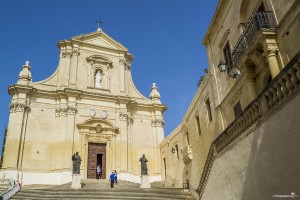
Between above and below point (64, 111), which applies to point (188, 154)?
below

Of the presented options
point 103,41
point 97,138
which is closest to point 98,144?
point 97,138

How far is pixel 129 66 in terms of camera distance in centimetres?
3091

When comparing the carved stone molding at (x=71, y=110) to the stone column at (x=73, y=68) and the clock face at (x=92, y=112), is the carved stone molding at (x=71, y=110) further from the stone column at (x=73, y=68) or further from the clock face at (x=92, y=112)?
the stone column at (x=73, y=68)

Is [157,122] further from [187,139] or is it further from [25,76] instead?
[25,76]

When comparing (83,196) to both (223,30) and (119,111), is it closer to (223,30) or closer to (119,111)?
(223,30)

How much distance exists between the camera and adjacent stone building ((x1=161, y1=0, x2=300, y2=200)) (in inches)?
254

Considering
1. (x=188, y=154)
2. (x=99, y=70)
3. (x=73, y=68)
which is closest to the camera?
(x=188, y=154)

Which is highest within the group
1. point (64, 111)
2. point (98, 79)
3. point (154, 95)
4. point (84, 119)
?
point (98, 79)

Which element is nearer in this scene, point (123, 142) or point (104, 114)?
point (123, 142)

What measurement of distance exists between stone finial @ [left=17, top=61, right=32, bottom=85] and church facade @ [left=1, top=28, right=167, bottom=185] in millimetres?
76

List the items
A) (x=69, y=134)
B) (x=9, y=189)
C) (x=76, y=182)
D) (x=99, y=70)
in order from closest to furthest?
1. (x=9, y=189)
2. (x=76, y=182)
3. (x=69, y=134)
4. (x=99, y=70)

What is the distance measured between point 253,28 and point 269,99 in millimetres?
3716

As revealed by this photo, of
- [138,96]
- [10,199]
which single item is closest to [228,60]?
[10,199]

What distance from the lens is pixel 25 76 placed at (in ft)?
82.4
